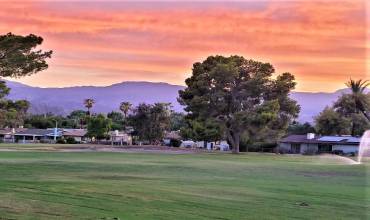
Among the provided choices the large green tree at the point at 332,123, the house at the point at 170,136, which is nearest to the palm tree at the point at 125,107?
the house at the point at 170,136

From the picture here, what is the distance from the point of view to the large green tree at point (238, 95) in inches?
2876

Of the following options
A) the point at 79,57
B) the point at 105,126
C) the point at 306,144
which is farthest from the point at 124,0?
the point at 105,126

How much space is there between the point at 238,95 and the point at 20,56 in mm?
44669

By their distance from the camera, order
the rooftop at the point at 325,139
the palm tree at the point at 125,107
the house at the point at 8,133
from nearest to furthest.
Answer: the rooftop at the point at 325,139, the house at the point at 8,133, the palm tree at the point at 125,107

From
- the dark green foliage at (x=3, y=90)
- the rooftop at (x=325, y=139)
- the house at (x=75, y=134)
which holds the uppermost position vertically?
the dark green foliage at (x=3, y=90)

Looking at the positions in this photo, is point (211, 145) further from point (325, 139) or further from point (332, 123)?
point (325, 139)

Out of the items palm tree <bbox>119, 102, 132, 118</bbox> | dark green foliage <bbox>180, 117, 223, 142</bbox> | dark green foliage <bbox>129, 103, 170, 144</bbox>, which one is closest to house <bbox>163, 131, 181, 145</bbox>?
dark green foliage <bbox>129, 103, 170, 144</bbox>

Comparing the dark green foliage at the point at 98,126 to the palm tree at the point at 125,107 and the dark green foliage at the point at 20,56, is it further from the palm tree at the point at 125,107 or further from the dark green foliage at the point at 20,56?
the dark green foliage at the point at 20,56

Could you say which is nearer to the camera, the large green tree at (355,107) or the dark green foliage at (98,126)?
the large green tree at (355,107)

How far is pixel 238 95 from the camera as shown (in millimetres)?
75750

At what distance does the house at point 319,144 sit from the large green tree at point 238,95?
31.5 ft

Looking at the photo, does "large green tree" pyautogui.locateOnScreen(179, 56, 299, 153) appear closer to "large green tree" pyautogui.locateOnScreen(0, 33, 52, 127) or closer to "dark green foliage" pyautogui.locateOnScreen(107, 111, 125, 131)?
"large green tree" pyautogui.locateOnScreen(0, 33, 52, 127)

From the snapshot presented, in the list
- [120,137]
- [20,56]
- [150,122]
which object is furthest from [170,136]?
[20,56]

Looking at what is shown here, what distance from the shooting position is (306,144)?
9156 centimetres
